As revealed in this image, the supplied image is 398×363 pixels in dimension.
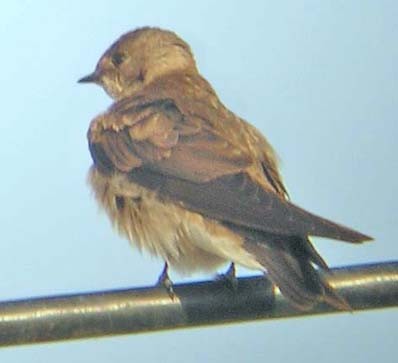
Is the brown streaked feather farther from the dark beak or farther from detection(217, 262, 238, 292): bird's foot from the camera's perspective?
the dark beak

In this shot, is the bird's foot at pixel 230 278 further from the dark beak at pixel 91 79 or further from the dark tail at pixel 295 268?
the dark beak at pixel 91 79

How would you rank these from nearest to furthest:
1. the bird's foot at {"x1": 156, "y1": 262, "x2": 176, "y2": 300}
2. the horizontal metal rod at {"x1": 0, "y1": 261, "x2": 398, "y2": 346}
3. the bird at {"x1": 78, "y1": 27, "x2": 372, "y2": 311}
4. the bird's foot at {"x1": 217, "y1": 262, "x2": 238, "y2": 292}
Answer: the horizontal metal rod at {"x1": 0, "y1": 261, "x2": 398, "y2": 346}, the bird's foot at {"x1": 156, "y1": 262, "x2": 176, "y2": 300}, the bird's foot at {"x1": 217, "y1": 262, "x2": 238, "y2": 292}, the bird at {"x1": 78, "y1": 27, "x2": 372, "y2": 311}

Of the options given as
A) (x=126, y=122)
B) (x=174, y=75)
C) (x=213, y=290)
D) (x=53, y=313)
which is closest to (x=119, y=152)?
(x=126, y=122)

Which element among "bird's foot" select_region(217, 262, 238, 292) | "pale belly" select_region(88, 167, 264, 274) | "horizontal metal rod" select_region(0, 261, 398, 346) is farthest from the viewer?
"pale belly" select_region(88, 167, 264, 274)

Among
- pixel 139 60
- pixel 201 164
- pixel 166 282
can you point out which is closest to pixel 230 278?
pixel 166 282

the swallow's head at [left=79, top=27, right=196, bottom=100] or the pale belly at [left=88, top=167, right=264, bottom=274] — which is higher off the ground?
the swallow's head at [left=79, top=27, right=196, bottom=100]

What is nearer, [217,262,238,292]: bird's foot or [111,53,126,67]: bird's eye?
[217,262,238,292]: bird's foot

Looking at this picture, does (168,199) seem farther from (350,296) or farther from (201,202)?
(350,296)

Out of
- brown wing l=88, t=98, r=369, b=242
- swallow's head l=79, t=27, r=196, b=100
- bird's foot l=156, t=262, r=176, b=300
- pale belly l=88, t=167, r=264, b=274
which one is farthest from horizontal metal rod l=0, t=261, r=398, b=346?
swallow's head l=79, t=27, r=196, b=100

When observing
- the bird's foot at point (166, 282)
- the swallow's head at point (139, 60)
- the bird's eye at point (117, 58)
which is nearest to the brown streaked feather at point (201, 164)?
the bird's foot at point (166, 282)
